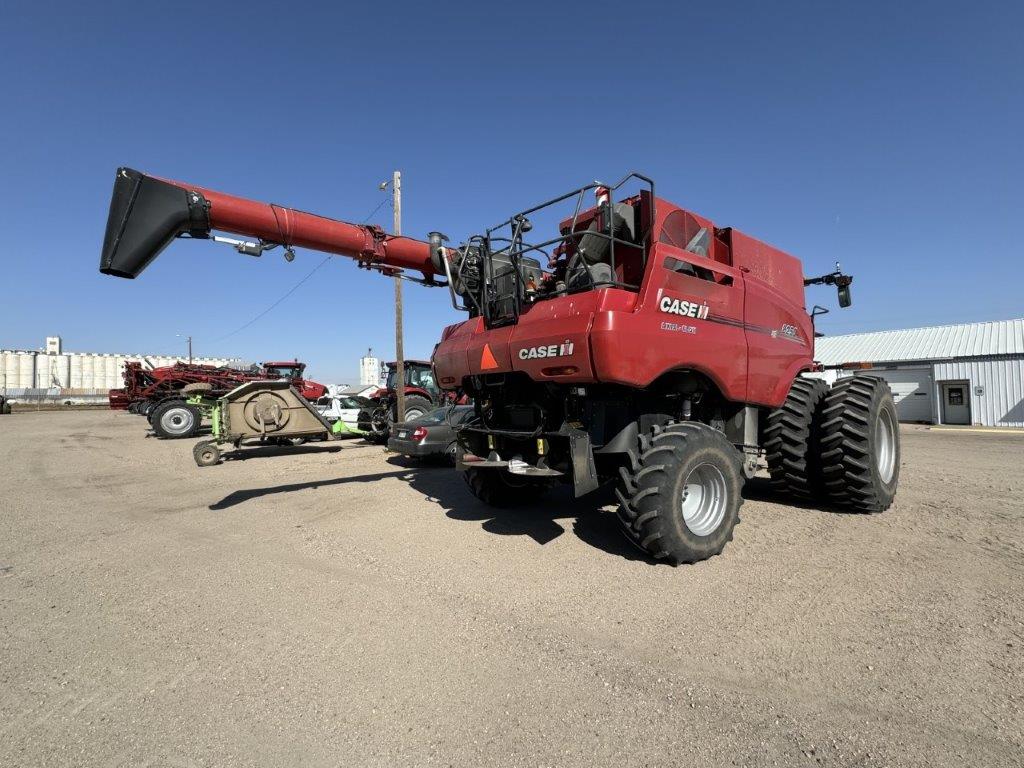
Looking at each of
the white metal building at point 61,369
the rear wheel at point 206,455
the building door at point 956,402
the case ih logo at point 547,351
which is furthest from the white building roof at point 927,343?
the white metal building at point 61,369

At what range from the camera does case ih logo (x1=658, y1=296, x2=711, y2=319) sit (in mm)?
4270

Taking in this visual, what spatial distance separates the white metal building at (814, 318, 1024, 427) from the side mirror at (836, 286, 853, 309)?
20.5 metres

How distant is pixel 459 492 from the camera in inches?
288

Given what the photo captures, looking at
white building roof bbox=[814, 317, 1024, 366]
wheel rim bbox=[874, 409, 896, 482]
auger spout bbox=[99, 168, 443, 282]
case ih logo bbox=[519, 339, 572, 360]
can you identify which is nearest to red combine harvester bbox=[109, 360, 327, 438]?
auger spout bbox=[99, 168, 443, 282]

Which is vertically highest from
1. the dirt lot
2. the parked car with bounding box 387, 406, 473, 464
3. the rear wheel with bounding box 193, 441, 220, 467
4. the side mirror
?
the side mirror

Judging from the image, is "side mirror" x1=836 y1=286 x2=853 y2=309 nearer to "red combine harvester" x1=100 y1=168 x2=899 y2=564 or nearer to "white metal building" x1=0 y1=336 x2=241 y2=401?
"red combine harvester" x1=100 y1=168 x2=899 y2=564

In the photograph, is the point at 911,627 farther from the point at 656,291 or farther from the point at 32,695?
the point at 32,695

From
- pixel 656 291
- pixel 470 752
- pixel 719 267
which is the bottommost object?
pixel 470 752

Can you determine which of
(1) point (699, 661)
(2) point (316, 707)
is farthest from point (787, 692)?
(2) point (316, 707)

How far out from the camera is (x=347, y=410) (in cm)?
1438

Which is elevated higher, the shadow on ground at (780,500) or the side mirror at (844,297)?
the side mirror at (844,297)

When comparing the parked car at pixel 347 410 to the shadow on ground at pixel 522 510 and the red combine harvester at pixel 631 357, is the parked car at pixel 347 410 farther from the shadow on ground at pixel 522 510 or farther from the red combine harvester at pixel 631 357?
the red combine harvester at pixel 631 357

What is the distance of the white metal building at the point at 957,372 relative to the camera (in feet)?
67.6

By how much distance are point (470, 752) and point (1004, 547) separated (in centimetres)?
490
